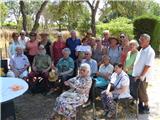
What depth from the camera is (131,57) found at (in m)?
8.15

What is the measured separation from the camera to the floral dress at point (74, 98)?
681 cm

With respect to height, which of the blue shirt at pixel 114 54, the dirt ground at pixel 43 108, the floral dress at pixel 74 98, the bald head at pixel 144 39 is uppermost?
the bald head at pixel 144 39

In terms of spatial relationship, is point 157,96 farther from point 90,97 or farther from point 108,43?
point 90,97

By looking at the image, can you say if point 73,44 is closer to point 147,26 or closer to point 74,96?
point 74,96

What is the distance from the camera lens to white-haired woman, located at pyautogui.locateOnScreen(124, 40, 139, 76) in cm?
807

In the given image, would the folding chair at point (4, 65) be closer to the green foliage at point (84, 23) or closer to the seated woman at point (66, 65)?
the seated woman at point (66, 65)

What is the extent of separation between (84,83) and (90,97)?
48cm

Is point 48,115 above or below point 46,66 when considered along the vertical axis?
below

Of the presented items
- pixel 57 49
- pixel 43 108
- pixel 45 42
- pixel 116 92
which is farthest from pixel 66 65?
pixel 116 92

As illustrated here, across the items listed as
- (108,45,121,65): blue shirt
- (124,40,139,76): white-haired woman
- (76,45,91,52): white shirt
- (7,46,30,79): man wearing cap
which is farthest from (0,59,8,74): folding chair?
(124,40,139,76): white-haired woman

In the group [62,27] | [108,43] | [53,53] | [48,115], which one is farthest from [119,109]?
[62,27]

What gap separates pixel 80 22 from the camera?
2802 centimetres

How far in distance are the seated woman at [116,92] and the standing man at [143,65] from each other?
34cm

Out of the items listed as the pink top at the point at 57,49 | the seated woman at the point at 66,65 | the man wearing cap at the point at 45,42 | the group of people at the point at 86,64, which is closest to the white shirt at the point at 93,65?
the group of people at the point at 86,64
